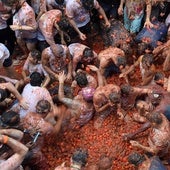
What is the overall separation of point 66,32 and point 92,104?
1716 mm

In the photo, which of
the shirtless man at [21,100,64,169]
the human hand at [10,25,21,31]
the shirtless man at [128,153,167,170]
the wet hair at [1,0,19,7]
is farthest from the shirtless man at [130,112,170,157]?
the wet hair at [1,0,19,7]

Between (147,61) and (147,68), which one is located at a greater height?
(147,61)

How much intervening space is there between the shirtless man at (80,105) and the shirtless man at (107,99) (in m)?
0.11

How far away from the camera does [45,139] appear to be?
23.4 feet

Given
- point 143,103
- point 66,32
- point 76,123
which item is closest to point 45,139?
point 76,123

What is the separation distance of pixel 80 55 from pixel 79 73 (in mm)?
646

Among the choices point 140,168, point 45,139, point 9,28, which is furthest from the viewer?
point 9,28

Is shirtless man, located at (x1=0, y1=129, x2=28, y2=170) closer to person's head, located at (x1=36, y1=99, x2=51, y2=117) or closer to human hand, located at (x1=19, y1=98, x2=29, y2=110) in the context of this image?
person's head, located at (x1=36, y1=99, x2=51, y2=117)

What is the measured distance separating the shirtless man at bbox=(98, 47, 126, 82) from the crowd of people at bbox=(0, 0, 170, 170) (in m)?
0.02

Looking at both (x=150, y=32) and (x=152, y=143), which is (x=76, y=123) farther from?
(x=150, y=32)

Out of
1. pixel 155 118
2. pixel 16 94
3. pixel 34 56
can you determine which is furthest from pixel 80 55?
pixel 155 118

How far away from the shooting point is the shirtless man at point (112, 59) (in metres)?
7.71

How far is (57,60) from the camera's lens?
7.93m

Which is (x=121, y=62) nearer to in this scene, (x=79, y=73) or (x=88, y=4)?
(x=79, y=73)
